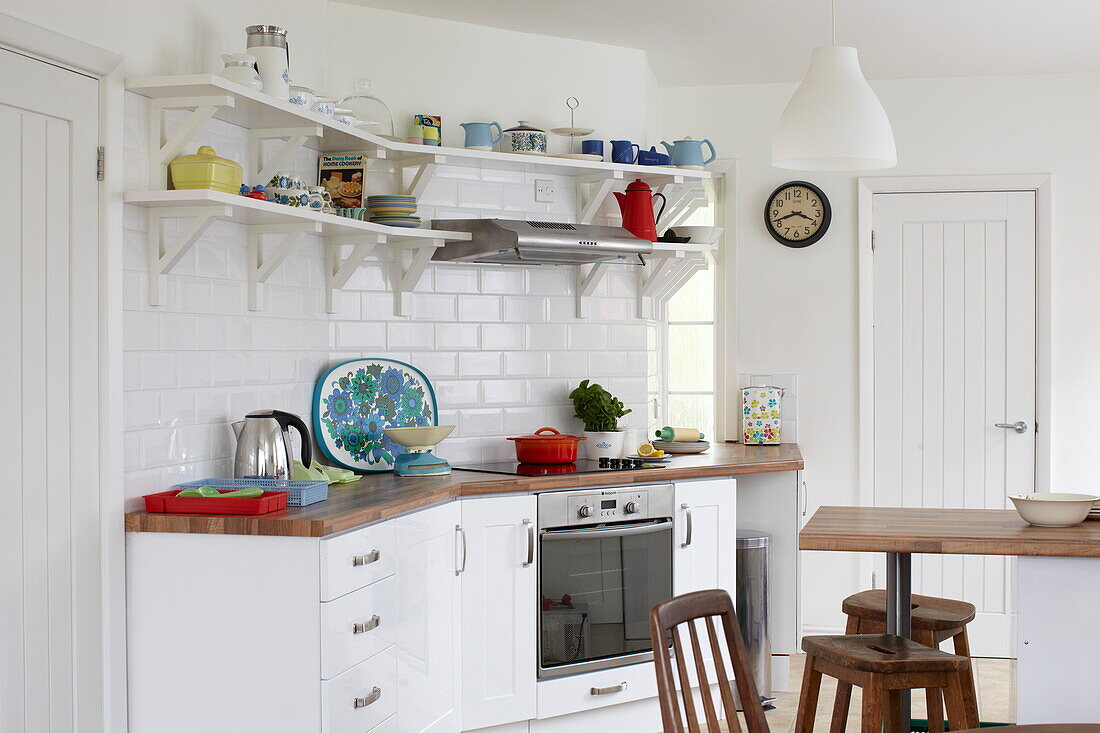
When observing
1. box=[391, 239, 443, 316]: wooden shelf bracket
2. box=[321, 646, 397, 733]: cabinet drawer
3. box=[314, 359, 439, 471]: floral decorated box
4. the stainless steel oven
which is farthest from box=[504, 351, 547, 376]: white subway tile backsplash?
box=[321, 646, 397, 733]: cabinet drawer

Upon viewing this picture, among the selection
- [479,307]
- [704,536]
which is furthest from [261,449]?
[704,536]

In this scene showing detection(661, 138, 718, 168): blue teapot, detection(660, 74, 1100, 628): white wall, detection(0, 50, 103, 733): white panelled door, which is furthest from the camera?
detection(660, 74, 1100, 628): white wall

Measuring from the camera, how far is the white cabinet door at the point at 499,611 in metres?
3.30

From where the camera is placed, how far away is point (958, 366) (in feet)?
15.5

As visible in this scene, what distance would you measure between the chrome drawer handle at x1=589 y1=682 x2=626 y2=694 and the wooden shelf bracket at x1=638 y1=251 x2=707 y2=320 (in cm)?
153

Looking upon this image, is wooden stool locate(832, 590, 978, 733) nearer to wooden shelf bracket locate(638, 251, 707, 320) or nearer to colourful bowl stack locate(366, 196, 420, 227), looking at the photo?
wooden shelf bracket locate(638, 251, 707, 320)

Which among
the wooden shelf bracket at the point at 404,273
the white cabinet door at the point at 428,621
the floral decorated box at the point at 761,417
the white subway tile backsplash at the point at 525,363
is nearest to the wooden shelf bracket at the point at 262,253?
the wooden shelf bracket at the point at 404,273

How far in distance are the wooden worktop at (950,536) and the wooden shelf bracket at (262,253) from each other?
1.67 m

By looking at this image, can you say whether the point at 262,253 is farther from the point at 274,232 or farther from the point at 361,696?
the point at 361,696

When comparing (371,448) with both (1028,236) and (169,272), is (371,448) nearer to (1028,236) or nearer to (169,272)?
(169,272)

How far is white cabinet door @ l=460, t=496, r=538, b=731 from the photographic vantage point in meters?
3.30

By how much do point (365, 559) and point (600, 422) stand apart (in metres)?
1.47

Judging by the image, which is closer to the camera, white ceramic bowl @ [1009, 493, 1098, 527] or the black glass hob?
white ceramic bowl @ [1009, 493, 1098, 527]

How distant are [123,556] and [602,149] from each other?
90.1 inches
